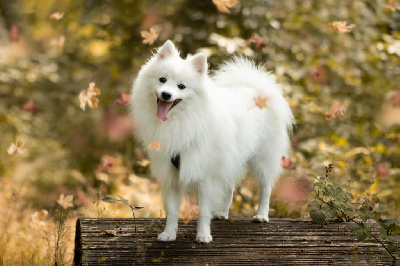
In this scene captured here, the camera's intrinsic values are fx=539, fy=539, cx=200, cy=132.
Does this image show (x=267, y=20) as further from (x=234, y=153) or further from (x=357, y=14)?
(x=234, y=153)

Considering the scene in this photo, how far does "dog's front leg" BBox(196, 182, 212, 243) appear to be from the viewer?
12.6 feet

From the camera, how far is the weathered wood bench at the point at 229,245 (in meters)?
3.50

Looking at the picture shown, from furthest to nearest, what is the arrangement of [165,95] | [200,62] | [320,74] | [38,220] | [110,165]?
[320,74] < [110,165] < [38,220] < [200,62] < [165,95]

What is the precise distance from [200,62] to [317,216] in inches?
52.9

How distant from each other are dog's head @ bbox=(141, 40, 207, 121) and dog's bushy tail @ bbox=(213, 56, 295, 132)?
93cm

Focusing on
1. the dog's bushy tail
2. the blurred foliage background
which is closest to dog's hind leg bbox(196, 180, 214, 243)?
the dog's bushy tail

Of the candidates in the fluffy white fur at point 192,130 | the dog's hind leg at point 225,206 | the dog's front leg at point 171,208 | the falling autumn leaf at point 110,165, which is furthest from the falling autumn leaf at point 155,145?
the falling autumn leaf at point 110,165

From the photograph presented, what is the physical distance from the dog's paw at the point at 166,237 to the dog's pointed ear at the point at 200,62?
1.16m

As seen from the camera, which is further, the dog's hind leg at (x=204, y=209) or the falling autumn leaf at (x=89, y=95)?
the falling autumn leaf at (x=89, y=95)

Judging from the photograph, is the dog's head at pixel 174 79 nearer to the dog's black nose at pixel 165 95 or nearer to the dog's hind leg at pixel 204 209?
the dog's black nose at pixel 165 95

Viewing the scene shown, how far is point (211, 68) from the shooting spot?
21.2 feet

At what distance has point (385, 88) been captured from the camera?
7.44 m

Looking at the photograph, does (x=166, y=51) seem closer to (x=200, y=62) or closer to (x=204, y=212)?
(x=200, y=62)

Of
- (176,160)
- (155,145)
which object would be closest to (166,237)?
(176,160)
